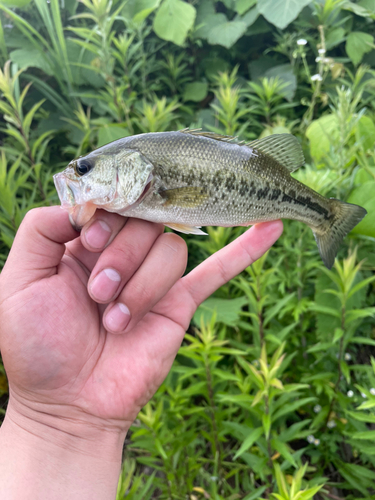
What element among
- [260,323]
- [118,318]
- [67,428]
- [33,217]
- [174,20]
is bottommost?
[260,323]

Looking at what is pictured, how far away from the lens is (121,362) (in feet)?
4.21

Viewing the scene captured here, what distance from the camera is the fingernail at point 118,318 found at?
3.76 feet

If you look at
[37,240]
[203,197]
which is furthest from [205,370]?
[37,240]

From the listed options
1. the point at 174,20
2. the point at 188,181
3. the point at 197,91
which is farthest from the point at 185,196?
the point at 174,20

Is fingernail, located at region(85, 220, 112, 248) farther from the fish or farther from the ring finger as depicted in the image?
the ring finger

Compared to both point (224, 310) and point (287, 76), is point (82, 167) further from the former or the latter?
point (287, 76)

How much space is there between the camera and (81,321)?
127cm

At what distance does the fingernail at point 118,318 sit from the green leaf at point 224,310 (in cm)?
79

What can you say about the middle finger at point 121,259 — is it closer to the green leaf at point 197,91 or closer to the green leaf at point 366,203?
the green leaf at point 366,203

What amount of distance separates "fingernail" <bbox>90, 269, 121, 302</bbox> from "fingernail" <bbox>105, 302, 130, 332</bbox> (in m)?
0.05

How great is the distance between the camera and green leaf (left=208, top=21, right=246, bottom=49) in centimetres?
359

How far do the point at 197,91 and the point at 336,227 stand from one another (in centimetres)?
286

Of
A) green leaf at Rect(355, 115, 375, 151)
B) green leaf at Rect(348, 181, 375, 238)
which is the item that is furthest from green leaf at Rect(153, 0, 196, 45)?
green leaf at Rect(348, 181, 375, 238)

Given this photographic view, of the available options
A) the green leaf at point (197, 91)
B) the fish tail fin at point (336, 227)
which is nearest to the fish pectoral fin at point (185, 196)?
the fish tail fin at point (336, 227)
